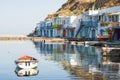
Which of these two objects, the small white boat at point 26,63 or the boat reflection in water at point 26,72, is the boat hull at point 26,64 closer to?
the small white boat at point 26,63

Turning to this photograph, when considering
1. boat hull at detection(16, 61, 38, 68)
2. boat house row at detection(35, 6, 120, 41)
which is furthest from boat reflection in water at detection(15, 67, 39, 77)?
boat house row at detection(35, 6, 120, 41)

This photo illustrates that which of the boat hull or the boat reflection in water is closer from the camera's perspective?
the boat reflection in water

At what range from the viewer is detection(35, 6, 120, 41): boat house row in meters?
85.4

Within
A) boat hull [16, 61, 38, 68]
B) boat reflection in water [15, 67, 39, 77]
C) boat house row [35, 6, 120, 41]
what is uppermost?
boat house row [35, 6, 120, 41]

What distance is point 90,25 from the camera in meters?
104

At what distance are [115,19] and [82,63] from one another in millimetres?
33494

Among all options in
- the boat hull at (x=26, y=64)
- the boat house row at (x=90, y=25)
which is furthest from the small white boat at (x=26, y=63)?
the boat house row at (x=90, y=25)

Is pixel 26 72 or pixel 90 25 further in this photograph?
pixel 90 25

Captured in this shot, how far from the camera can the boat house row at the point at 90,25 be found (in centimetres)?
8544

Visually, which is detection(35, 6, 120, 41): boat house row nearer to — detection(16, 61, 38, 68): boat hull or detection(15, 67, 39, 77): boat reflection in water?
detection(16, 61, 38, 68): boat hull

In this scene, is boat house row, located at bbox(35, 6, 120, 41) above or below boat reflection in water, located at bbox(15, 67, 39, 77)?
above

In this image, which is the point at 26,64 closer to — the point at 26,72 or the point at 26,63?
the point at 26,63

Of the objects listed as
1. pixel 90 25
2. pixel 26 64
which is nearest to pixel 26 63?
pixel 26 64

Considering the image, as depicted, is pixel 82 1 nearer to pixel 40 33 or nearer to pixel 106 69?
pixel 40 33
